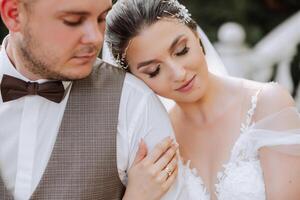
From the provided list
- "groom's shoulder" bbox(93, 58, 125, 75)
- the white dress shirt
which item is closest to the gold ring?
the white dress shirt

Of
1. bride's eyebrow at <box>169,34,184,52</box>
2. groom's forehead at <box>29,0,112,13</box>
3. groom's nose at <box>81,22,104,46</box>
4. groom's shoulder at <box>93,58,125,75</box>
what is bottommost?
groom's shoulder at <box>93,58,125,75</box>

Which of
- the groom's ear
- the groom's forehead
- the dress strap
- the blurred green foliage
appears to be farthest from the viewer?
the blurred green foliage

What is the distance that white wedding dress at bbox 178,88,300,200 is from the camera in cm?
287

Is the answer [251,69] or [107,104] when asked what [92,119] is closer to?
[107,104]

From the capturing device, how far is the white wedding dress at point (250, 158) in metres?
2.87

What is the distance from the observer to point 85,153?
8.54 feet

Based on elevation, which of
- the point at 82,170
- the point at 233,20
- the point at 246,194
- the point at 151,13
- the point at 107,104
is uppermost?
the point at 151,13

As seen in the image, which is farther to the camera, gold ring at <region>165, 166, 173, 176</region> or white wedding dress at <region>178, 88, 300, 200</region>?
white wedding dress at <region>178, 88, 300, 200</region>

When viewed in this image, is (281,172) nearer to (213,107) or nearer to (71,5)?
(213,107)

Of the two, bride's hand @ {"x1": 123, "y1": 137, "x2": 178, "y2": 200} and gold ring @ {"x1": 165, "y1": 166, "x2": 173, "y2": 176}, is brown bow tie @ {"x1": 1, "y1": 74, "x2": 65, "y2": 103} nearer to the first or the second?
bride's hand @ {"x1": 123, "y1": 137, "x2": 178, "y2": 200}

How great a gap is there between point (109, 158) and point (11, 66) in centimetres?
51

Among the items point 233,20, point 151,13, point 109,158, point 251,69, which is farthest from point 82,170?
point 233,20

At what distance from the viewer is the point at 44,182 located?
2566 mm

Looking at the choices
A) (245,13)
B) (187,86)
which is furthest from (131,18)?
(245,13)
